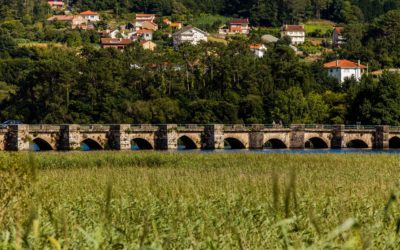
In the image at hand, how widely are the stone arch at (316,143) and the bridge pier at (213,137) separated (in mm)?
10082

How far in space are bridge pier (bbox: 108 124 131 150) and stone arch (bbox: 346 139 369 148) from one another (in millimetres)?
22535

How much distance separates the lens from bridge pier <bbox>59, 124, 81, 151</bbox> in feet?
302

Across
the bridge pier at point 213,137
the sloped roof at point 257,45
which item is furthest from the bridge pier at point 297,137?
the sloped roof at point 257,45

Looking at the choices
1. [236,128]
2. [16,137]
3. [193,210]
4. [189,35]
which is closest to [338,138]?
[236,128]

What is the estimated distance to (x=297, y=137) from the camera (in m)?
98.1

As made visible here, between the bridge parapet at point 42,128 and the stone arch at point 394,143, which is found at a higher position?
the bridge parapet at point 42,128

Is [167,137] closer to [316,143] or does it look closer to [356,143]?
[316,143]

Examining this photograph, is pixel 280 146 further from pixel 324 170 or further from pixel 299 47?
pixel 299 47

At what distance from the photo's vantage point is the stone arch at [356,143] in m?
Result: 99.6

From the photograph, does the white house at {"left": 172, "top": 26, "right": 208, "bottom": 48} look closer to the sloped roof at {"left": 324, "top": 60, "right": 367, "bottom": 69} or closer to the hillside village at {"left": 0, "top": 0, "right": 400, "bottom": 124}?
the sloped roof at {"left": 324, "top": 60, "right": 367, "bottom": 69}

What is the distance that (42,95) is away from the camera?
361ft

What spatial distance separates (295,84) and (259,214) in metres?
92.0

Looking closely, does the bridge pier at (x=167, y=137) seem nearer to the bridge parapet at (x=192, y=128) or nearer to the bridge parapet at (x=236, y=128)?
the bridge parapet at (x=192, y=128)

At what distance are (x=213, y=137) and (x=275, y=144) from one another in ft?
29.8
